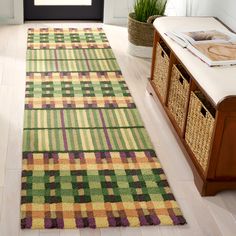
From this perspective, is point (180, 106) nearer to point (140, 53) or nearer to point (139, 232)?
point (139, 232)

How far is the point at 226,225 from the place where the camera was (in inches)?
85.7

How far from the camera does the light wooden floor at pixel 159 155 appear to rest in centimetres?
212

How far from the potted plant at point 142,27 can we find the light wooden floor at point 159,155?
0.29ft

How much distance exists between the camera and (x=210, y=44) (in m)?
2.70

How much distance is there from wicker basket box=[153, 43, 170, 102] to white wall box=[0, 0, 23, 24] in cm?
172

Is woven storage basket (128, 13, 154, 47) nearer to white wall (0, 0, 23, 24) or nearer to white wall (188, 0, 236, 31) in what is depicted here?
white wall (188, 0, 236, 31)

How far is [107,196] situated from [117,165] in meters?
0.27

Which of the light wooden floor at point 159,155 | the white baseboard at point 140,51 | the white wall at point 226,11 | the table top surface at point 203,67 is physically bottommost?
the light wooden floor at point 159,155

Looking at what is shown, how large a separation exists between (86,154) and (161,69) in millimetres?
790

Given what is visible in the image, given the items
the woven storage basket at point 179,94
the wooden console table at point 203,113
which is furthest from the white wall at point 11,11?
the woven storage basket at point 179,94

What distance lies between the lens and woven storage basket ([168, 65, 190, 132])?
105 inches

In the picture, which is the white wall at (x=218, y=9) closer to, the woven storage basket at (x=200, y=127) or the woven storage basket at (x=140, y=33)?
the woven storage basket at (x=140, y=33)

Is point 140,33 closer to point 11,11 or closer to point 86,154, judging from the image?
point 11,11

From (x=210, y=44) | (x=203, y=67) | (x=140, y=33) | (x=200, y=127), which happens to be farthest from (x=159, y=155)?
(x=140, y=33)
